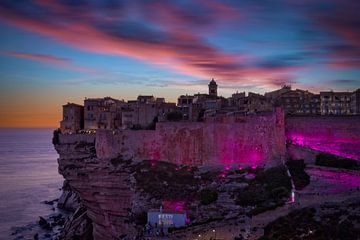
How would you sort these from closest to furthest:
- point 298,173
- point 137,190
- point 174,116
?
point 298,173, point 137,190, point 174,116

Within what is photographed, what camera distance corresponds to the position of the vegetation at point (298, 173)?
27.5 metres

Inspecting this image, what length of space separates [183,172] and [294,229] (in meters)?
14.0

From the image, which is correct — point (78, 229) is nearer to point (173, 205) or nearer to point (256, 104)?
point (173, 205)

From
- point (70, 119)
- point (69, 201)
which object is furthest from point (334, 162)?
point (69, 201)

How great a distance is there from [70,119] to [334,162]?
27.9 m

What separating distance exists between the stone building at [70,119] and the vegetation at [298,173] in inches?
946

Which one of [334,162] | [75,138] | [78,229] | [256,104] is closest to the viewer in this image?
[334,162]

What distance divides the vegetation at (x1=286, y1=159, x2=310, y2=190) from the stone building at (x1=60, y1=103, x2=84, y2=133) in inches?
946

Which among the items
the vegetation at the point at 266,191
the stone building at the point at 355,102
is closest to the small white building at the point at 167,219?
the vegetation at the point at 266,191

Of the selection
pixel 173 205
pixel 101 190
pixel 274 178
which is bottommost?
pixel 173 205

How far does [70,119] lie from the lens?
49438 mm

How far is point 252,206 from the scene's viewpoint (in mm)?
27188

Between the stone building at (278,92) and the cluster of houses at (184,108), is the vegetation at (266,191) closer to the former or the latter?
the cluster of houses at (184,108)

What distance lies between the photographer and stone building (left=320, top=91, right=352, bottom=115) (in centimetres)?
5706
